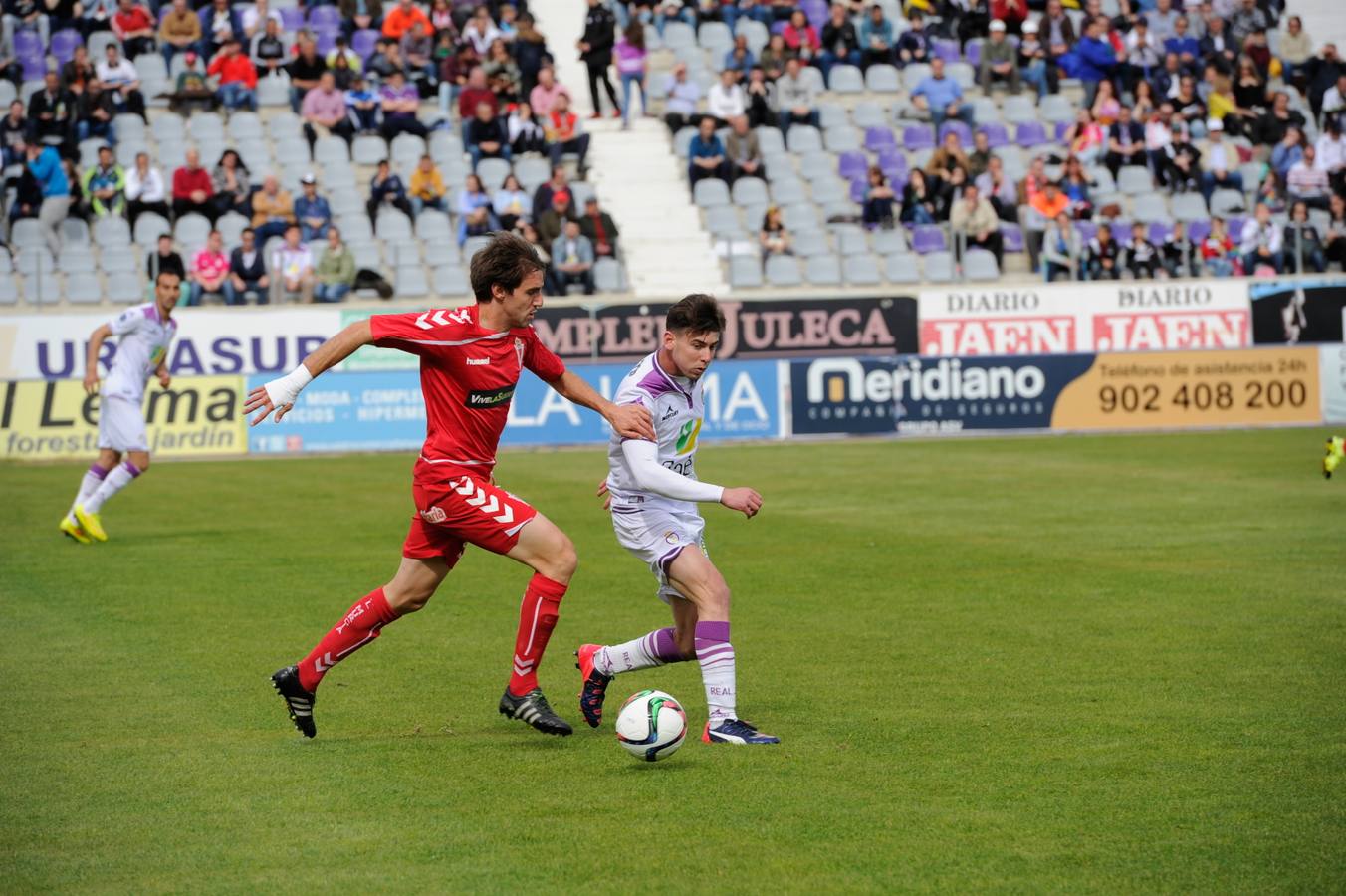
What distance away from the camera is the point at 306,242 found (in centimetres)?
2781

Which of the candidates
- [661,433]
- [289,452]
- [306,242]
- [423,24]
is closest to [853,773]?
[661,433]

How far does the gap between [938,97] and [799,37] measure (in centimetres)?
304

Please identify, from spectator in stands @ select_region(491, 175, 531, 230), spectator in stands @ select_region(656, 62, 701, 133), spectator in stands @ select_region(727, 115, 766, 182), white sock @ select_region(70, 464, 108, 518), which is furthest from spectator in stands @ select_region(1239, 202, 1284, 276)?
white sock @ select_region(70, 464, 108, 518)

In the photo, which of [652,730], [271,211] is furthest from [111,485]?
[271,211]

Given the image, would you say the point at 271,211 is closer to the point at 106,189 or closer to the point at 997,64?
the point at 106,189

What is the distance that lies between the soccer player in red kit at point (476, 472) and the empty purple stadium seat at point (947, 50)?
93.6 feet

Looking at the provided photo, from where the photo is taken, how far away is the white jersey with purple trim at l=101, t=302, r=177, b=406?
15.7 meters

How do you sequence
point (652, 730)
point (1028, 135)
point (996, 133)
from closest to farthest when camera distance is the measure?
point (652, 730)
point (996, 133)
point (1028, 135)

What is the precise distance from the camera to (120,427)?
1606 cm

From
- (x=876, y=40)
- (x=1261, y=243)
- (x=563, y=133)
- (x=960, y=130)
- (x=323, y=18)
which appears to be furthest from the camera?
(x=876, y=40)

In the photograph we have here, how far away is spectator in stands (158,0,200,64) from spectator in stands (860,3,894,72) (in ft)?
42.8

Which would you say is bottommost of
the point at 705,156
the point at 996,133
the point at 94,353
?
the point at 94,353

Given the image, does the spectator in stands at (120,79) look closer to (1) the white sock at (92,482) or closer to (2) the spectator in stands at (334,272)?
(2) the spectator in stands at (334,272)

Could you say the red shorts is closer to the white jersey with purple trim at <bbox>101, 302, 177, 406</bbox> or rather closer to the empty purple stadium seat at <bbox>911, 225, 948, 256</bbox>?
the white jersey with purple trim at <bbox>101, 302, 177, 406</bbox>
